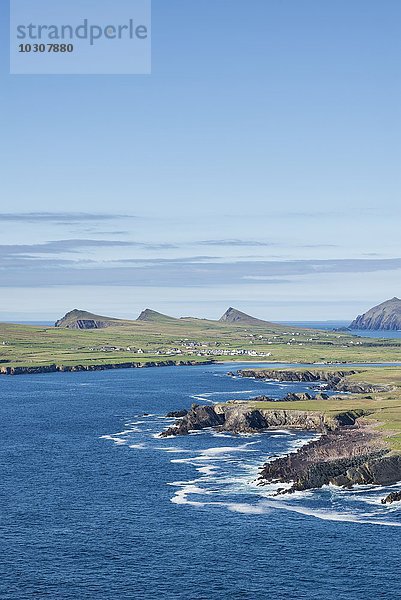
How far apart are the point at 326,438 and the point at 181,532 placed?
198 ft

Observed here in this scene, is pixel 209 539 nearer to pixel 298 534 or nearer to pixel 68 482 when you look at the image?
pixel 298 534

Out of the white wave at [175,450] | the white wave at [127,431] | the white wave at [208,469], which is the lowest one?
the white wave at [208,469]

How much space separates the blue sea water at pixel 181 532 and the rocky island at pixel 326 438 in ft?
12.1

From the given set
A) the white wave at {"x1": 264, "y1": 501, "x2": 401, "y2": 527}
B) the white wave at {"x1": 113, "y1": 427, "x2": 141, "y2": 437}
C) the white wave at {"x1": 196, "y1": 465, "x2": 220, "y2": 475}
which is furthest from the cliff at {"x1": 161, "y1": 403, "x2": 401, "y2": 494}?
the white wave at {"x1": 196, "y1": 465, "x2": 220, "y2": 475}

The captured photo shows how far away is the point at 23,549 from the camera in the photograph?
100562 millimetres

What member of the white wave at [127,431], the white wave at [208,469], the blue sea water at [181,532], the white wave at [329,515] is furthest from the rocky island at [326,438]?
the white wave at [208,469]

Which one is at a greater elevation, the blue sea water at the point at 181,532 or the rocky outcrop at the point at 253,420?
the rocky outcrop at the point at 253,420

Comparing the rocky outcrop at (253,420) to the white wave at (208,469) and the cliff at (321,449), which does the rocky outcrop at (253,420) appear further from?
the white wave at (208,469)

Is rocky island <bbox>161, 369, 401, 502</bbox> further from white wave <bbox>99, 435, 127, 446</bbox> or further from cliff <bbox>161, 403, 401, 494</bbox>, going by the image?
white wave <bbox>99, 435, 127, 446</bbox>

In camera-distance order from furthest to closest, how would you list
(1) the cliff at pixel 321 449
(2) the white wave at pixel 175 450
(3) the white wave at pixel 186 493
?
(2) the white wave at pixel 175 450
(1) the cliff at pixel 321 449
(3) the white wave at pixel 186 493

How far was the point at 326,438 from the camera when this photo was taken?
161 metres

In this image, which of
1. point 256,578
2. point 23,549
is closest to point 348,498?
point 256,578

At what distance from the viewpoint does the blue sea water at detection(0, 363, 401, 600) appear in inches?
3465

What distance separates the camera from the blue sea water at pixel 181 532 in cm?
8800
